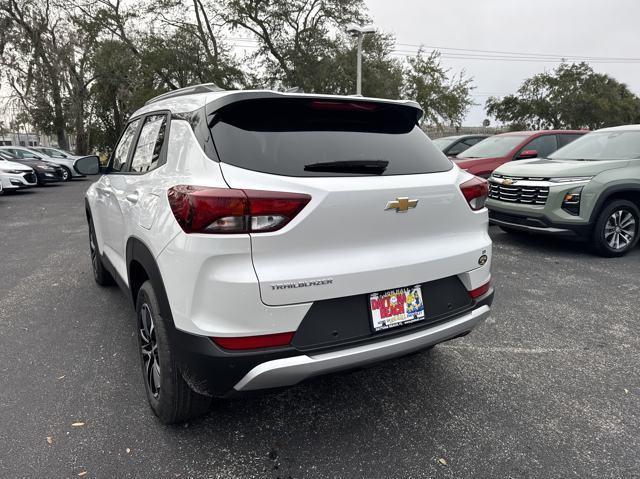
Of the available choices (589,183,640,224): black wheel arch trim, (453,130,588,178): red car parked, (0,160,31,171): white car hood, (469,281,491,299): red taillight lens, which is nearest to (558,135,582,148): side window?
(453,130,588,178): red car parked

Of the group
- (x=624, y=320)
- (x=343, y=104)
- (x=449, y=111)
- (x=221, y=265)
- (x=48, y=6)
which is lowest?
(x=624, y=320)

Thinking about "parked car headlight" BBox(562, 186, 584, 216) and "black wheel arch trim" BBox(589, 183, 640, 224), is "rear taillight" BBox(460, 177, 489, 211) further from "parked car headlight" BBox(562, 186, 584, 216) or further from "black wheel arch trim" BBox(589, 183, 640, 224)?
"black wheel arch trim" BBox(589, 183, 640, 224)

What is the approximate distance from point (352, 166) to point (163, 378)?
1427mm

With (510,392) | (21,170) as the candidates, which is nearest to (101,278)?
(510,392)

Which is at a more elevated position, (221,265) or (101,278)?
(221,265)

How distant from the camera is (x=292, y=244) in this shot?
73.9 inches

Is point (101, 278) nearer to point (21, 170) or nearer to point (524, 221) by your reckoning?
point (524, 221)

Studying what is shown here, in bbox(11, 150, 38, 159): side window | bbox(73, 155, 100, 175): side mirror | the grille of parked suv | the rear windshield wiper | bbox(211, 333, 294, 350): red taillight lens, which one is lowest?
bbox(211, 333, 294, 350): red taillight lens

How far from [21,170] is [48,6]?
19.9 meters

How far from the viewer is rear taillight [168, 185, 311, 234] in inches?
71.5

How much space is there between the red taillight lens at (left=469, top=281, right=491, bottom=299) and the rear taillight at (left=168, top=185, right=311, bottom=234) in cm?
119

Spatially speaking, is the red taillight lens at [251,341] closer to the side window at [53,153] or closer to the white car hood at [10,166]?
the white car hood at [10,166]

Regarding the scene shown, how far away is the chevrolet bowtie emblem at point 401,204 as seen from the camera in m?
2.09

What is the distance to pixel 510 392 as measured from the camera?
9.01 feet
